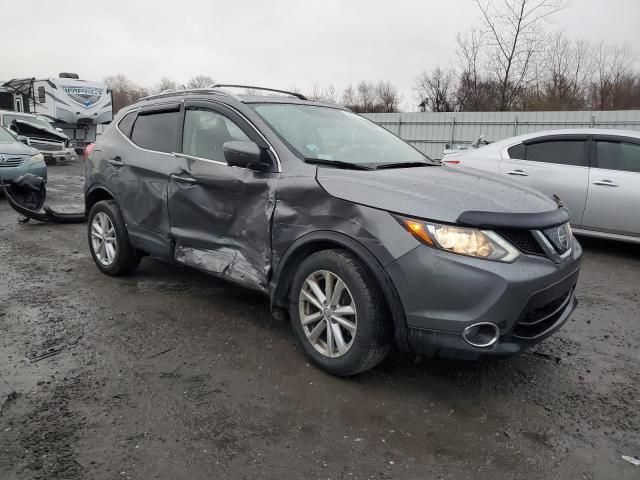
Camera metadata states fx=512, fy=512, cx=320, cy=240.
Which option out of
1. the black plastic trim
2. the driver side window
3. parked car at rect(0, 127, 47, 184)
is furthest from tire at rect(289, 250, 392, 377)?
parked car at rect(0, 127, 47, 184)

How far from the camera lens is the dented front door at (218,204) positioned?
3430 millimetres

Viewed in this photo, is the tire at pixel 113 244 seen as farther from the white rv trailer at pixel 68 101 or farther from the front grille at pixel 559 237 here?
the white rv trailer at pixel 68 101

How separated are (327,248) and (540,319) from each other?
126cm

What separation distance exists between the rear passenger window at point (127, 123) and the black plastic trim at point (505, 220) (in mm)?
3439

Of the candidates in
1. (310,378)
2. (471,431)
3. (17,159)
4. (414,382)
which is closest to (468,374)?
(414,382)

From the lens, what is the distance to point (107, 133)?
5.13 m

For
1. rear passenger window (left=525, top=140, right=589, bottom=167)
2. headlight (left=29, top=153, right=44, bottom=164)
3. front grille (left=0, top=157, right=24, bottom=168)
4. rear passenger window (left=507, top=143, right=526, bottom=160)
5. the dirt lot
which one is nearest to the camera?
the dirt lot

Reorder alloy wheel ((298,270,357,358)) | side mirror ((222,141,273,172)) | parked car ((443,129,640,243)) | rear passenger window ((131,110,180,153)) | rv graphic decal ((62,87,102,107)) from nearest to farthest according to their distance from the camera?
alloy wheel ((298,270,357,358)) → side mirror ((222,141,273,172)) → rear passenger window ((131,110,180,153)) → parked car ((443,129,640,243)) → rv graphic decal ((62,87,102,107))

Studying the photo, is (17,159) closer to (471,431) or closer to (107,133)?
(107,133)

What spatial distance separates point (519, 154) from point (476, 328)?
15.9 feet

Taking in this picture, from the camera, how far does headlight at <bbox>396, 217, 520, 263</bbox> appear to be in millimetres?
2613

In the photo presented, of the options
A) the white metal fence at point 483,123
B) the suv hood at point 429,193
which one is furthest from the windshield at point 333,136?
the white metal fence at point 483,123

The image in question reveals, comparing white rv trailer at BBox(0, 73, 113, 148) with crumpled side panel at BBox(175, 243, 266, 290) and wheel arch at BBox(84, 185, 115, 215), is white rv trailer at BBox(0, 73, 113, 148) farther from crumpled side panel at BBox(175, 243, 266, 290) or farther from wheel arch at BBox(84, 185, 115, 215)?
crumpled side panel at BBox(175, 243, 266, 290)

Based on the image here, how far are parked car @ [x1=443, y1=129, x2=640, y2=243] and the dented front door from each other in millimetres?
3604
